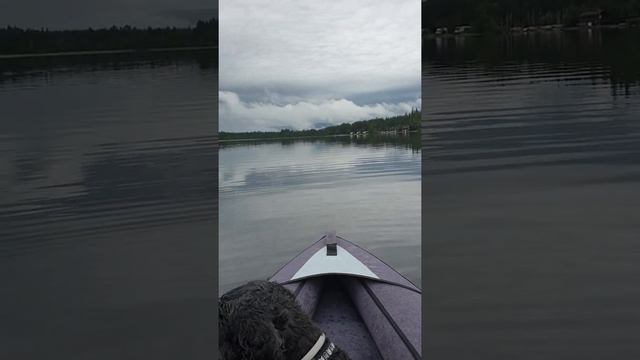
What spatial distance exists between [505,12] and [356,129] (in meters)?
6.84

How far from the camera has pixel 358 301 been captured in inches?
115

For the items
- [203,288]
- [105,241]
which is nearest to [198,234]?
[203,288]

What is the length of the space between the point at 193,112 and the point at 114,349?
2.51 ft

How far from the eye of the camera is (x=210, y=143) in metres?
1.67

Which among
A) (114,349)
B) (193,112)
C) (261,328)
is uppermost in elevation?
(193,112)

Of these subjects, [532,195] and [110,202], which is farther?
[110,202]

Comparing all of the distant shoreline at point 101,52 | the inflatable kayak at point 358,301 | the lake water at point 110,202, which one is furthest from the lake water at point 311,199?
the distant shoreline at point 101,52

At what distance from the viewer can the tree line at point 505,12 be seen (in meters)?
1.47

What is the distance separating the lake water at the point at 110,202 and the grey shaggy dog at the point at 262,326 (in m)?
0.08

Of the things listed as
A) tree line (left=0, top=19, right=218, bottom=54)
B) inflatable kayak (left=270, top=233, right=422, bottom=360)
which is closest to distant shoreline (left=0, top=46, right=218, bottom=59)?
tree line (left=0, top=19, right=218, bottom=54)

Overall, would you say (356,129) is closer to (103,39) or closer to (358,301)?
(358,301)

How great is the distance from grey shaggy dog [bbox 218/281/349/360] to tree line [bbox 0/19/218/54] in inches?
30.7

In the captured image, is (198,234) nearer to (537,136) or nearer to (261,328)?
(261,328)

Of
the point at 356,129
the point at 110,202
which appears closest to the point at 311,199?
the point at 356,129
